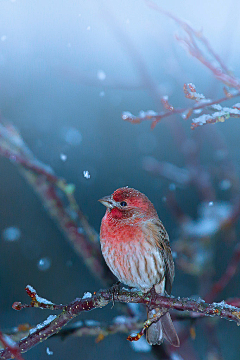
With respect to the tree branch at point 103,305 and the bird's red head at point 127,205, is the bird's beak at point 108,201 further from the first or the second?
the tree branch at point 103,305

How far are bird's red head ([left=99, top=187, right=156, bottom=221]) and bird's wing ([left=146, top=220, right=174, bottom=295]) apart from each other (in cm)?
10

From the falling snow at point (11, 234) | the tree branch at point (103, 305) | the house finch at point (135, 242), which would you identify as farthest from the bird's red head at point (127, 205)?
the falling snow at point (11, 234)

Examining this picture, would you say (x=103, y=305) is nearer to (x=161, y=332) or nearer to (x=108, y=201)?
(x=108, y=201)

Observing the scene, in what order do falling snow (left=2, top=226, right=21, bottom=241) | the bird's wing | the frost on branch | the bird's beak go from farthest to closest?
falling snow (left=2, top=226, right=21, bottom=241) < the bird's wing < the bird's beak < the frost on branch

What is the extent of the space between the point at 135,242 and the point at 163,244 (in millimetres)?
249

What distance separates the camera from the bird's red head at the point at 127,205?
7.50 feet

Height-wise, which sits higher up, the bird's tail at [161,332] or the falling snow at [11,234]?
the falling snow at [11,234]

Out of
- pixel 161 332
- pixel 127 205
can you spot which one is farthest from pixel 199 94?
pixel 161 332

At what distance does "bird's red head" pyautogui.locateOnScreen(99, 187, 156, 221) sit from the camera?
229 cm

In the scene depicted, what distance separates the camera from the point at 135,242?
238 cm

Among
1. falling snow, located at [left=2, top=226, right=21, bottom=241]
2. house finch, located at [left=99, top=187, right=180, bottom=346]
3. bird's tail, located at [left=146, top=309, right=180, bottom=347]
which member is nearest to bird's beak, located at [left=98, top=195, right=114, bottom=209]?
house finch, located at [left=99, top=187, right=180, bottom=346]

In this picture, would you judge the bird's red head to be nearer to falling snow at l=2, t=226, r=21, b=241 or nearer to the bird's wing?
the bird's wing

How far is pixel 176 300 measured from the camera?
5.42 feet

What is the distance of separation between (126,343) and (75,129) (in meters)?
3.41
